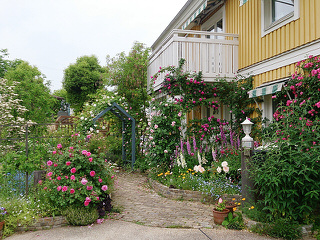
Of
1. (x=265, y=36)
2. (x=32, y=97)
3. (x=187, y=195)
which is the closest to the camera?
(x=187, y=195)

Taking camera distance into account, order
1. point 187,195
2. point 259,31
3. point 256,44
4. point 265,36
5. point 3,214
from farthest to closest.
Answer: point 256,44, point 259,31, point 265,36, point 187,195, point 3,214

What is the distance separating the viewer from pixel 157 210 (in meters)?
5.46

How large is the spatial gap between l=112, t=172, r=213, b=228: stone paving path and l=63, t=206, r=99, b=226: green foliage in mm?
556

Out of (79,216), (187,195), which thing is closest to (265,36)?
(187,195)

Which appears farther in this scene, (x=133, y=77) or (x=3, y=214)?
(x=133, y=77)

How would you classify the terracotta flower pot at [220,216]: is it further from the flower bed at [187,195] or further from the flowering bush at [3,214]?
the flowering bush at [3,214]

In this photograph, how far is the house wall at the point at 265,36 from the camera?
5.66m

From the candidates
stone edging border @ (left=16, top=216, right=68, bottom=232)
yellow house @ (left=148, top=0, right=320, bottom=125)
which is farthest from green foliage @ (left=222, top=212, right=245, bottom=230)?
yellow house @ (left=148, top=0, right=320, bottom=125)

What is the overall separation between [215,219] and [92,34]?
1688 cm

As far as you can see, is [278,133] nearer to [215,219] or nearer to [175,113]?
[215,219]

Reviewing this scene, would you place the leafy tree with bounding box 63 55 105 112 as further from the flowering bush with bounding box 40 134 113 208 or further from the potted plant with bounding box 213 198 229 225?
the potted plant with bounding box 213 198 229 225

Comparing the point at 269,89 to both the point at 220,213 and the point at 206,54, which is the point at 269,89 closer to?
the point at 206,54

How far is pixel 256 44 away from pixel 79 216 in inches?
232

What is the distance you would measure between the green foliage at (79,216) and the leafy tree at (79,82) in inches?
878
